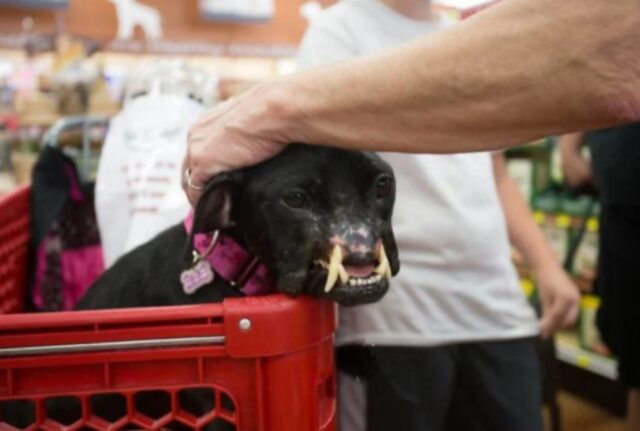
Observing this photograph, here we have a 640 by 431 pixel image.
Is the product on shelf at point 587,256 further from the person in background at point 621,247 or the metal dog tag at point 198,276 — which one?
the metal dog tag at point 198,276

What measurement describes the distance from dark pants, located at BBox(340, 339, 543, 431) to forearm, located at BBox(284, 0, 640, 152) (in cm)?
33

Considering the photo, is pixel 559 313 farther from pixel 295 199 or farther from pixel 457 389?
pixel 295 199

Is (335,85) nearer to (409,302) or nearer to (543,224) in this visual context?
(409,302)

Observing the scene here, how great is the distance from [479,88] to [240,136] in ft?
0.69

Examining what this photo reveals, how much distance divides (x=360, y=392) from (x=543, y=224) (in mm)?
1915

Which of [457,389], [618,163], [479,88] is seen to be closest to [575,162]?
[618,163]

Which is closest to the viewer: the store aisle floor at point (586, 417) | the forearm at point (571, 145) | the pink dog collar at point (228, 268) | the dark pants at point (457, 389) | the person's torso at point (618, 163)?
the pink dog collar at point (228, 268)

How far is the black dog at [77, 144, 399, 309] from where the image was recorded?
1.84ft

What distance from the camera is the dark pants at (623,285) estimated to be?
1.48 m

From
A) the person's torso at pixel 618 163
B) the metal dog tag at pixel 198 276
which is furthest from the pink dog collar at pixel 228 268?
the person's torso at pixel 618 163

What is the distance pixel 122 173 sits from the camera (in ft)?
3.71

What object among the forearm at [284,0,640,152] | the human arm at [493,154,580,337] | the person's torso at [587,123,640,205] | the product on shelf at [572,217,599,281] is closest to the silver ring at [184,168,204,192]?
the forearm at [284,0,640,152]

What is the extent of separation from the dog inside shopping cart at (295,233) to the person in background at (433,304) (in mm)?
182

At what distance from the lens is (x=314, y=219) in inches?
23.0
